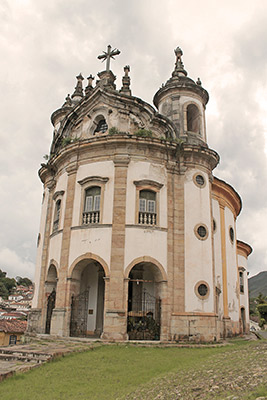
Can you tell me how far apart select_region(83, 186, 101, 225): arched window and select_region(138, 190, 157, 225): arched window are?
199 cm

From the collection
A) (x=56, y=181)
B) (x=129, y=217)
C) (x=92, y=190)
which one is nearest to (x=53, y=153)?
(x=56, y=181)

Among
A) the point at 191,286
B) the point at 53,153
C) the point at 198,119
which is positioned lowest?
the point at 191,286

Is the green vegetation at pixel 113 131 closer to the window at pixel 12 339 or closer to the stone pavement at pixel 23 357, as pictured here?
the stone pavement at pixel 23 357

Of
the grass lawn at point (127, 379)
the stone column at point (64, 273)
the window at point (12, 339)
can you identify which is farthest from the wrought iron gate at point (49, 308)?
the window at point (12, 339)

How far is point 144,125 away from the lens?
18.7 metres

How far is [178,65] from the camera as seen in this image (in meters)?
22.2

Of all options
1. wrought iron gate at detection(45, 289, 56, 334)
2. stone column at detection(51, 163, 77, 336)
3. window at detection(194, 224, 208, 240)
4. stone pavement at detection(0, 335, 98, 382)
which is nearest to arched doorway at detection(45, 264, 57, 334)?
wrought iron gate at detection(45, 289, 56, 334)

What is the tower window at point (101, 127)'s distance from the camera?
19281mm

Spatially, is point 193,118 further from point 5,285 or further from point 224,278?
point 5,285

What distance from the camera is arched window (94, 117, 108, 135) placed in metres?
19.3

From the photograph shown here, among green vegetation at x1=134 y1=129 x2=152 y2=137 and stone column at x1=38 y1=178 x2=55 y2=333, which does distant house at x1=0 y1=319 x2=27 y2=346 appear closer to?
stone column at x1=38 y1=178 x2=55 y2=333

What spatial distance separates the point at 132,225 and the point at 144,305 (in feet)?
12.5

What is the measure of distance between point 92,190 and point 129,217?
2.43m

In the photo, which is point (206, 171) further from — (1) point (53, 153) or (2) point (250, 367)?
(2) point (250, 367)
